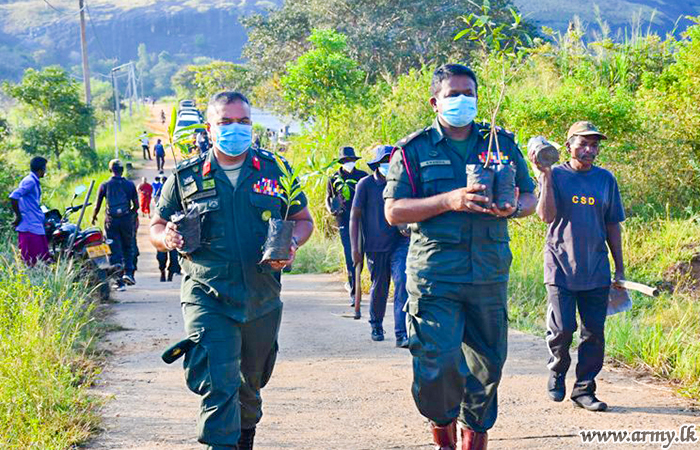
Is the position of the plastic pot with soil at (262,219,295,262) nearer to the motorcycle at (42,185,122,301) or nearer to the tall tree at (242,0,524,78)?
the motorcycle at (42,185,122,301)

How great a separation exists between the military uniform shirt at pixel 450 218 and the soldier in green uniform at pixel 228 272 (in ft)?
2.12

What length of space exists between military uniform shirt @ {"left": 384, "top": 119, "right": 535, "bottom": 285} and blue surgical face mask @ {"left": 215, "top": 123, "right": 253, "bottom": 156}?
78 cm

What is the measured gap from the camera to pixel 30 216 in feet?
33.1

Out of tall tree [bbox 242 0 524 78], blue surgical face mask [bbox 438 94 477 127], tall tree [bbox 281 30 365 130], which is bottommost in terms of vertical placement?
blue surgical face mask [bbox 438 94 477 127]

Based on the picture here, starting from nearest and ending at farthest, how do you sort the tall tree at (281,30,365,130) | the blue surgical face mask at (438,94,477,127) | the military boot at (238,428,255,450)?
the blue surgical face mask at (438,94,477,127) → the military boot at (238,428,255,450) → the tall tree at (281,30,365,130)

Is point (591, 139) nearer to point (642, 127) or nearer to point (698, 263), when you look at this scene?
point (698, 263)

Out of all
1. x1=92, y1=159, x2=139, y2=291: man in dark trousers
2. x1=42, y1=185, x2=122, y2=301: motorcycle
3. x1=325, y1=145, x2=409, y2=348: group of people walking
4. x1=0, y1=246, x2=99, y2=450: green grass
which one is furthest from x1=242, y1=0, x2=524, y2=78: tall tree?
x1=0, y1=246, x2=99, y2=450: green grass

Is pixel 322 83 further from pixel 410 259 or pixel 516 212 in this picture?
pixel 516 212

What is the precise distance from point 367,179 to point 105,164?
3117cm

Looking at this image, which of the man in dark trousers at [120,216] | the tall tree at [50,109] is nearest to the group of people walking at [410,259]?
the man in dark trousers at [120,216]

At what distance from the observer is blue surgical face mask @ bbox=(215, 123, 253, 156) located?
14.3 ft

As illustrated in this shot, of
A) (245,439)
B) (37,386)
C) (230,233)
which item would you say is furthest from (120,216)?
(230,233)

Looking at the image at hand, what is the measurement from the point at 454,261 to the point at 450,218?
0.71ft

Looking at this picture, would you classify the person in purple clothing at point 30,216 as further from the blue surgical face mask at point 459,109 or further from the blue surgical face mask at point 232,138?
the blue surgical face mask at point 459,109
